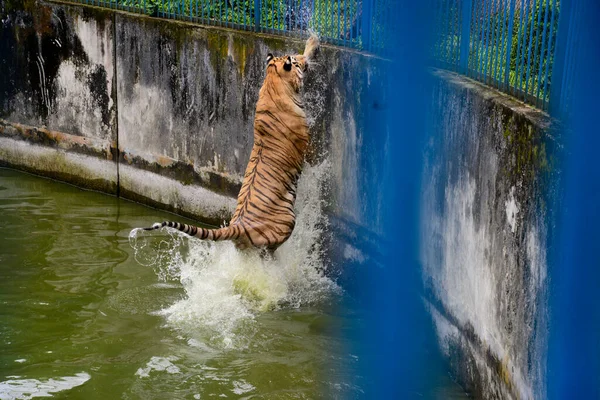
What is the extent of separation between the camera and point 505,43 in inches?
188

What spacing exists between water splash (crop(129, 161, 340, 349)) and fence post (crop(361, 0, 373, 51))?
1030 mm

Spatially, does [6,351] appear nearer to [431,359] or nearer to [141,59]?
[431,359]

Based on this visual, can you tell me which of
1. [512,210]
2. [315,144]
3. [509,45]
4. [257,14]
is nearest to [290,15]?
[257,14]

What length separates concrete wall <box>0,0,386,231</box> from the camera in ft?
22.4

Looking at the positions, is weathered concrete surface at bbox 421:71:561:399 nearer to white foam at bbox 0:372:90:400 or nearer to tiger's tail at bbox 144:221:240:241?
tiger's tail at bbox 144:221:240:241

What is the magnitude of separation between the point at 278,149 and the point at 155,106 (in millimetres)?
2678

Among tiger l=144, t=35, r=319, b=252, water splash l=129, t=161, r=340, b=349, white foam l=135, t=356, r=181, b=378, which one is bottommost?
white foam l=135, t=356, r=181, b=378

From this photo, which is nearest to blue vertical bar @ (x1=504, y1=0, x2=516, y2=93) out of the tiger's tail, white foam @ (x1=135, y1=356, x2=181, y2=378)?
the tiger's tail

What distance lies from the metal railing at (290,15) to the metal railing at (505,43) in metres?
0.90

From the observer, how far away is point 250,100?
7809 millimetres

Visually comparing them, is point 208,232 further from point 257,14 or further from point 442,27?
point 257,14

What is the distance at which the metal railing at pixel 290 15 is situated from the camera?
6.58 metres

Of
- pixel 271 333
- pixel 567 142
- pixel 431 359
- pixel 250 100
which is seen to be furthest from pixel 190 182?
pixel 567 142

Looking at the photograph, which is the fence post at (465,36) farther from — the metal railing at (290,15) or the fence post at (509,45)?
the metal railing at (290,15)
